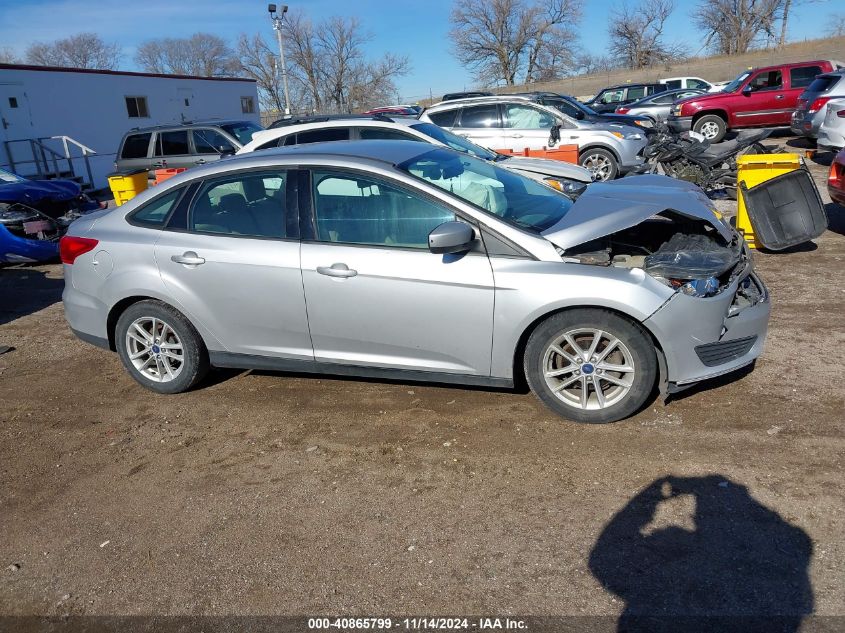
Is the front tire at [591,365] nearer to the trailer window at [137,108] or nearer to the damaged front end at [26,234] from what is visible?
the damaged front end at [26,234]

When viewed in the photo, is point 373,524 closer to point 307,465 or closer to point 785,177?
point 307,465

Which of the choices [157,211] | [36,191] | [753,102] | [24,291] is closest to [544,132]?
[36,191]

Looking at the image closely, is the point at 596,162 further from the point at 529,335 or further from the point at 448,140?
the point at 529,335

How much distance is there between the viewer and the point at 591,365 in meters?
3.86

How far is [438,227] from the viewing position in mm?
A: 3830

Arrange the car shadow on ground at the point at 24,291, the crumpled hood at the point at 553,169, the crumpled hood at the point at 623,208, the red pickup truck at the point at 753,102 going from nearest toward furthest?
the crumpled hood at the point at 623,208 → the crumpled hood at the point at 553,169 → the car shadow on ground at the point at 24,291 → the red pickup truck at the point at 753,102

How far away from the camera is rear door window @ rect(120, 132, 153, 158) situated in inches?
555

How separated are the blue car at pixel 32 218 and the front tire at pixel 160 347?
535 cm

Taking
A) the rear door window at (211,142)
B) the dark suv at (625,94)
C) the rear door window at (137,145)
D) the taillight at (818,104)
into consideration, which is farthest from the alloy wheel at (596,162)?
the dark suv at (625,94)

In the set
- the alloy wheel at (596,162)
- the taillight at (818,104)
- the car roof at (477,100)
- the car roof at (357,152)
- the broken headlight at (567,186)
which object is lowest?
the alloy wheel at (596,162)

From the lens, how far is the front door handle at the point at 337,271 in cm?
411

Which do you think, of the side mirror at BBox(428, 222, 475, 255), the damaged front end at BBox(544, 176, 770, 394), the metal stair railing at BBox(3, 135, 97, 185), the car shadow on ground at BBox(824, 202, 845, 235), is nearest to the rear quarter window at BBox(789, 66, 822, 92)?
the car shadow on ground at BBox(824, 202, 845, 235)

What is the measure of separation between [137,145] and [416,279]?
1228cm

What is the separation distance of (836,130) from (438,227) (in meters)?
12.0
